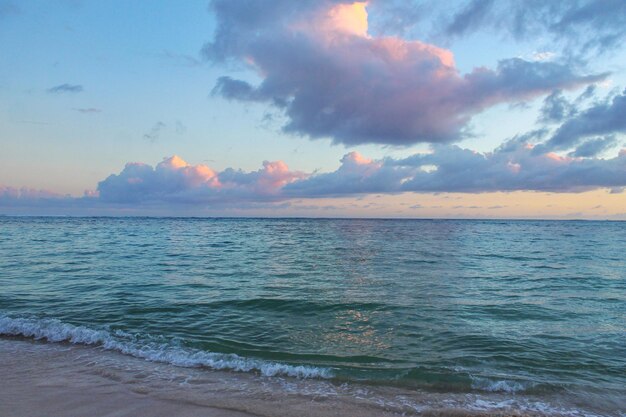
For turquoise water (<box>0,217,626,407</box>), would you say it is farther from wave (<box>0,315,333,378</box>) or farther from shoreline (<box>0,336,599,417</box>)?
shoreline (<box>0,336,599,417</box>)

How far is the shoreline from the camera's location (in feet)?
23.3

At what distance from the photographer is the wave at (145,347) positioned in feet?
30.9

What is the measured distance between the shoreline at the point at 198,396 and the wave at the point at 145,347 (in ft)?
0.99

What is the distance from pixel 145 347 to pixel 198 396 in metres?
4.02

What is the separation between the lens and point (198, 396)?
25.4 feet

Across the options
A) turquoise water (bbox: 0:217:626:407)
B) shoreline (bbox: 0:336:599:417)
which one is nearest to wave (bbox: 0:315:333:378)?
turquoise water (bbox: 0:217:626:407)

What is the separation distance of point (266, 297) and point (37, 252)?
91.0ft

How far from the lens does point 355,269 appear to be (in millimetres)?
26344

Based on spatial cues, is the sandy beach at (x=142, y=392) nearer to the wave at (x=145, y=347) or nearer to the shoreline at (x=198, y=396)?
the shoreline at (x=198, y=396)

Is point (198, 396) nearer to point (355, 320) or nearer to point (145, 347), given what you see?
point (145, 347)

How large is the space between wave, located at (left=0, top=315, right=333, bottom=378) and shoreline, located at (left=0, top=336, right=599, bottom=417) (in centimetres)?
30

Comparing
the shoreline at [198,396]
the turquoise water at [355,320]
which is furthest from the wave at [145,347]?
the shoreline at [198,396]

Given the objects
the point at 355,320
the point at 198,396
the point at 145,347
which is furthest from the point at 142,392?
the point at 355,320

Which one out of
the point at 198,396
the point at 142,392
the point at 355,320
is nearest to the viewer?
the point at 198,396
